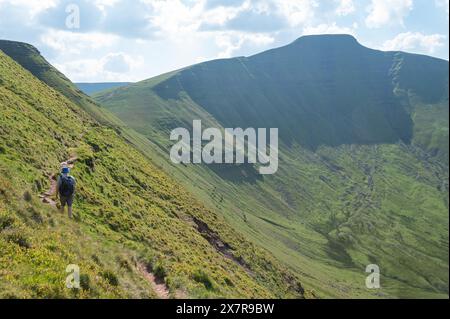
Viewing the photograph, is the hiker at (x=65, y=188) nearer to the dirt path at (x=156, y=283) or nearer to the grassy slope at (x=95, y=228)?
the grassy slope at (x=95, y=228)

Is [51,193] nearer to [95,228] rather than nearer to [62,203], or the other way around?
[62,203]

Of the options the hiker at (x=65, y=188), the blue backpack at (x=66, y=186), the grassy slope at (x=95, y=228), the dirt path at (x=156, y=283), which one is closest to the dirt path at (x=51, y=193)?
→ the grassy slope at (x=95, y=228)

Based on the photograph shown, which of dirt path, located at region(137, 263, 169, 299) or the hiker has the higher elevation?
the hiker

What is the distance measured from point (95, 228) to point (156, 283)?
652 cm

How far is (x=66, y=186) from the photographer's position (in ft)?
76.3

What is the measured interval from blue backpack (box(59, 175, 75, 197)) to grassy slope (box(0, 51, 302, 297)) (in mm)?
1254

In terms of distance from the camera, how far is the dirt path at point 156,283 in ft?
65.6

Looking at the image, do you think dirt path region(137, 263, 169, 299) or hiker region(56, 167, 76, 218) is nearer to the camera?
dirt path region(137, 263, 169, 299)

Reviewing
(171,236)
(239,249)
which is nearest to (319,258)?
(239,249)

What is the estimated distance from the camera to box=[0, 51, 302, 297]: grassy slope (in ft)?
55.6

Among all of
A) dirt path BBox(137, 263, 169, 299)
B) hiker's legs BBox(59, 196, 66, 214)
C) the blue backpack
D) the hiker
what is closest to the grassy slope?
dirt path BBox(137, 263, 169, 299)

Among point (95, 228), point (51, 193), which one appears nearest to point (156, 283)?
point (95, 228)

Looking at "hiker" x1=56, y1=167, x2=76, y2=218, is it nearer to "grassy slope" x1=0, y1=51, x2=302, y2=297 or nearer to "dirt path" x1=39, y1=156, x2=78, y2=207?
"grassy slope" x1=0, y1=51, x2=302, y2=297
